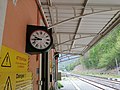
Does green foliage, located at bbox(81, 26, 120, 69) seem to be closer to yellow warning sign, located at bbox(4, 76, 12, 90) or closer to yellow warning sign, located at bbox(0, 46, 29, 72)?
yellow warning sign, located at bbox(0, 46, 29, 72)

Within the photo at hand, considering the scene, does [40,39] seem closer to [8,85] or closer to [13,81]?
[13,81]

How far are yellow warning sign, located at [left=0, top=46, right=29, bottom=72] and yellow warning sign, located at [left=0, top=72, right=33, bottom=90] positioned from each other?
0.06 m

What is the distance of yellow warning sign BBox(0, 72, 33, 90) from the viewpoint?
1.87m

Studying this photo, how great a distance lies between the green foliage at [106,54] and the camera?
34844mm

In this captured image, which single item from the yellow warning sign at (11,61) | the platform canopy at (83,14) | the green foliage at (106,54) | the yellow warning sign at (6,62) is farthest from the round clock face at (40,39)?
the green foliage at (106,54)

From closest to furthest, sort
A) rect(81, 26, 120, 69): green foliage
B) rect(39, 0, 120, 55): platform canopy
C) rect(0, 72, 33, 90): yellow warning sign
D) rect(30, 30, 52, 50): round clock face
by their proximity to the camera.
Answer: rect(0, 72, 33, 90): yellow warning sign < rect(30, 30, 52, 50): round clock face < rect(39, 0, 120, 55): platform canopy < rect(81, 26, 120, 69): green foliage

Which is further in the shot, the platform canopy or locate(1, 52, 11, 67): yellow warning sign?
the platform canopy

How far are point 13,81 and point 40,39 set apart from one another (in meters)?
1.04

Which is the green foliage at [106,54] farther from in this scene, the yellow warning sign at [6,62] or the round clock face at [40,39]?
the yellow warning sign at [6,62]

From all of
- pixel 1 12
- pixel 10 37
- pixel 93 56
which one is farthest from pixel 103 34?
pixel 93 56

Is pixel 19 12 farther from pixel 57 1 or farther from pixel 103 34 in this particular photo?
pixel 103 34

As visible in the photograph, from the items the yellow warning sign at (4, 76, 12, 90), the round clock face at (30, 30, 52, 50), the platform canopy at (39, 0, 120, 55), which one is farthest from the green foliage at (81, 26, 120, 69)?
the yellow warning sign at (4, 76, 12, 90)

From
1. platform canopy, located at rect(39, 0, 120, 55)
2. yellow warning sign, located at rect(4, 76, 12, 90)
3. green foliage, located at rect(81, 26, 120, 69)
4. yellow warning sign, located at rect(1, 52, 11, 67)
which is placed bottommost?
yellow warning sign, located at rect(4, 76, 12, 90)

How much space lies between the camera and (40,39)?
305 centimetres
